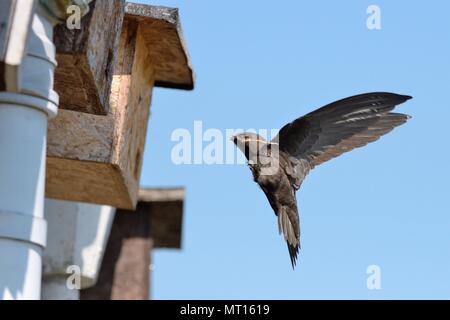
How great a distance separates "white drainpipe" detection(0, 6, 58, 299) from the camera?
379 centimetres

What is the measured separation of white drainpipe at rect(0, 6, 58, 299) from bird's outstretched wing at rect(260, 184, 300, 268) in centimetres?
129

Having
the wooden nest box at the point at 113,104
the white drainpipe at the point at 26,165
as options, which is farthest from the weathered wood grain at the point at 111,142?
the white drainpipe at the point at 26,165

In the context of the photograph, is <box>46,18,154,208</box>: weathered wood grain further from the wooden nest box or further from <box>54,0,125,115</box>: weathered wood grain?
<box>54,0,125,115</box>: weathered wood grain

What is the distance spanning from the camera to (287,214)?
505 centimetres

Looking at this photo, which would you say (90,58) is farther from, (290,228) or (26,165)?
(290,228)

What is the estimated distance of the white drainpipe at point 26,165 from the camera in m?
3.79

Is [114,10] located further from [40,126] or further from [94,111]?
[40,126]

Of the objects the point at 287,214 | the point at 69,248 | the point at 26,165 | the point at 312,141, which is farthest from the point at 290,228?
the point at 69,248

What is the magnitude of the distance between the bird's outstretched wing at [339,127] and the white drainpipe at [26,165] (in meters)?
1.33

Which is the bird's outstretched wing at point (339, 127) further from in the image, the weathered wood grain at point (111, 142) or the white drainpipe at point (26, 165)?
the white drainpipe at point (26, 165)

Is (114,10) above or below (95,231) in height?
above

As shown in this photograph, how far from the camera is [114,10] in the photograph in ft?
15.7
